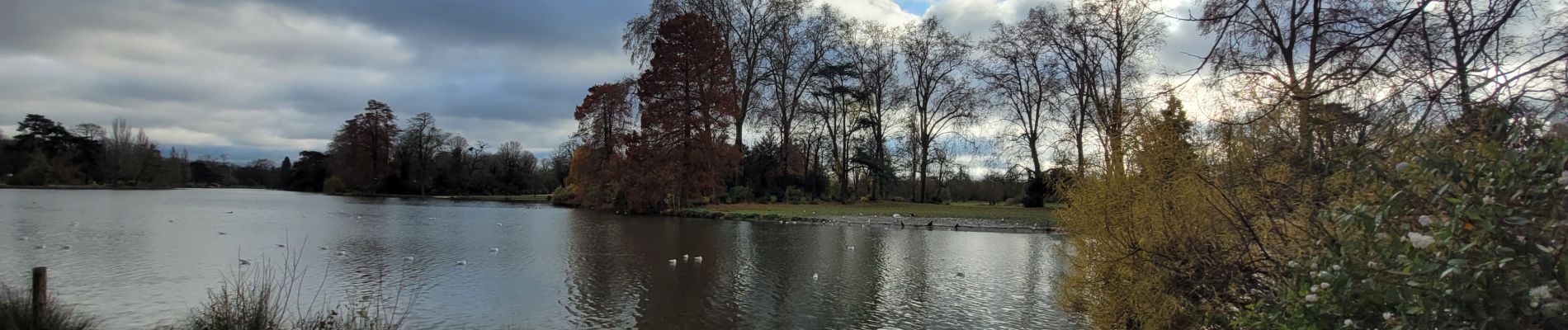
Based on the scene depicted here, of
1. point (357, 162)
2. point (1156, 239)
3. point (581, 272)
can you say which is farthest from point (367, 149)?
point (1156, 239)

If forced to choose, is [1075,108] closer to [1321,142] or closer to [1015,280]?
[1015,280]

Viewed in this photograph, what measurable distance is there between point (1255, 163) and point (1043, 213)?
23.9m

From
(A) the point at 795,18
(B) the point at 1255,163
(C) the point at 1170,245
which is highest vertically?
(A) the point at 795,18

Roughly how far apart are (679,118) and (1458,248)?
29113mm

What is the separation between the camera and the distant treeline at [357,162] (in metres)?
60.0

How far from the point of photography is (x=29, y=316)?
5715 mm

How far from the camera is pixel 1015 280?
10836mm

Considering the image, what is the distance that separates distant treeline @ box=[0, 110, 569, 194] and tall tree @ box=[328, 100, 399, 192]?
0.07 metres

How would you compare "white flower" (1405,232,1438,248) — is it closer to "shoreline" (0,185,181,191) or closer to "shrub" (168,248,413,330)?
"shrub" (168,248,413,330)

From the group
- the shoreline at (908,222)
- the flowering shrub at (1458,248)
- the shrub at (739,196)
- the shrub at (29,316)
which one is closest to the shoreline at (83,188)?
the shrub at (739,196)

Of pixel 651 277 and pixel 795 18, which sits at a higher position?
pixel 795 18

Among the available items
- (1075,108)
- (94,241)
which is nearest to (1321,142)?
(94,241)

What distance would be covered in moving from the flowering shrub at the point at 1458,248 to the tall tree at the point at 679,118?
91.9 feet

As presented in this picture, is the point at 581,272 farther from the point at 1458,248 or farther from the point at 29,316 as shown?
the point at 1458,248
